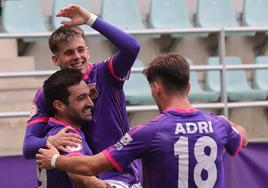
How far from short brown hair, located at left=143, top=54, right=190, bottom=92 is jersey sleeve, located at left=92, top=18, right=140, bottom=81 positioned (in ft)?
1.59

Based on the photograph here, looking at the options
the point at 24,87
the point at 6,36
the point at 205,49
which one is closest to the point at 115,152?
the point at 6,36

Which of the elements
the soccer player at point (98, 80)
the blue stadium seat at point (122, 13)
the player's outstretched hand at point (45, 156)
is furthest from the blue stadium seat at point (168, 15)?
the player's outstretched hand at point (45, 156)

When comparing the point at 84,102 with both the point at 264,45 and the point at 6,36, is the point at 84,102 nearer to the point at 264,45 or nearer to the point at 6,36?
the point at 6,36

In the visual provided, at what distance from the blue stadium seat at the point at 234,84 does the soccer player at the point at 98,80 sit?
3.99 m

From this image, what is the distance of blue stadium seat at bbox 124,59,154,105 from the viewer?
300 inches

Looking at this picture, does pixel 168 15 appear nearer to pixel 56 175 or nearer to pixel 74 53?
pixel 74 53

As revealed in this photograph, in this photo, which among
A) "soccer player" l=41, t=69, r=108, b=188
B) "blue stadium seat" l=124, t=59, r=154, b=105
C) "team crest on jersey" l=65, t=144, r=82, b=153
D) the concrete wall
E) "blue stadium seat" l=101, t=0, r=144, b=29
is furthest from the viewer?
"blue stadium seat" l=101, t=0, r=144, b=29

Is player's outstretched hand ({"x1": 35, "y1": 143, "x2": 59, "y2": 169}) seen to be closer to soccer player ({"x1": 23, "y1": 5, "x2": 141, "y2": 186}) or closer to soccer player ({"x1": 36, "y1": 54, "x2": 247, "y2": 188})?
soccer player ({"x1": 36, "y1": 54, "x2": 247, "y2": 188})

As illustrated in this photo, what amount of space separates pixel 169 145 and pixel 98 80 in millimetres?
811

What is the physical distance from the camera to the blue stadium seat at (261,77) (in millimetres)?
8617

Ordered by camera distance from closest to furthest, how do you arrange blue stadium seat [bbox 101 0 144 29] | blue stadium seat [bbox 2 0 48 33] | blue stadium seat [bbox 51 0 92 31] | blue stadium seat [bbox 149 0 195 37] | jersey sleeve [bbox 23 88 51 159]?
jersey sleeve [bbox 23 88 51 159], blue stadium seat [bbox 51 0 92 31], blue stadium seat [bbox 2 0 48 33], blue stadium seat [bbox 101 0 144 29], blue stadium seat [bbox 149 0 195 37]

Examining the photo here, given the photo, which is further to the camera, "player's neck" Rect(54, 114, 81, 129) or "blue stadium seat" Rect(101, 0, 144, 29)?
"blue stadium seat" Rect(101, 0, 144, 29)

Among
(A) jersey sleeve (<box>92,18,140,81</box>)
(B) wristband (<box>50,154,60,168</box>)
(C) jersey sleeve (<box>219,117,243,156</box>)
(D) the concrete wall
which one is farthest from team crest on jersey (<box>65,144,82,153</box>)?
(D) the concrete wall

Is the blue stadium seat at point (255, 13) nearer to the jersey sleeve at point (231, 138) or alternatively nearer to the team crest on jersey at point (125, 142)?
the jersey sleeve at point (231, 138)
